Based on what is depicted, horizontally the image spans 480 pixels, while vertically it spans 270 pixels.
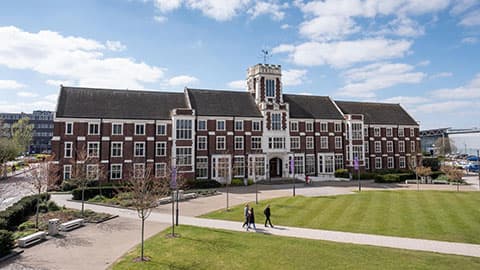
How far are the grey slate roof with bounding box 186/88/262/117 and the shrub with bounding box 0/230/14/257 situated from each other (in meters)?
29.8

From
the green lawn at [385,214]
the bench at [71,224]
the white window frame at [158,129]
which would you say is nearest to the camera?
the bench at [71,224]

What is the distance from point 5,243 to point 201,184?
2589 centimetres

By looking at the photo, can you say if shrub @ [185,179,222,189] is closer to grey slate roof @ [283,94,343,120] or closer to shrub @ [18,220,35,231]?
grey slate roof @ [283,94,343,120]

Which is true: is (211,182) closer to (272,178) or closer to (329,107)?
(272,178)

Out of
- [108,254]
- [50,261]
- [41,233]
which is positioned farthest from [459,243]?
[41,233]

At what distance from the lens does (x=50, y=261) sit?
13305 mm

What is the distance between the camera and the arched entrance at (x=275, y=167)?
155 feet

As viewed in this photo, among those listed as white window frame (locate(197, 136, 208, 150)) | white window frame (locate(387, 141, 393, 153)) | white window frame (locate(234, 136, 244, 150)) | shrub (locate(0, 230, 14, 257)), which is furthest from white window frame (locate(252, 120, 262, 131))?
shrub (locate(0, 230, 14, 257))

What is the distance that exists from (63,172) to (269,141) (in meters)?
28.4

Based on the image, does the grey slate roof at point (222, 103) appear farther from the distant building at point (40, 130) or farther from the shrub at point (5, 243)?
the distant building at point (40, 130)

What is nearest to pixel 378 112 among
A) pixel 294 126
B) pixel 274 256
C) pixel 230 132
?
pixel 294 126

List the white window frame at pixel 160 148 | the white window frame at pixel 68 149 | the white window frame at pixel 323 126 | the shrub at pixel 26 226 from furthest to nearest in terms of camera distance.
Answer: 1. the white window frame at pixel 323 126
2. the white window frame at pixel 160 148
3. the white window frame at pixel 68 149
4. the shrub at pixel 26 226

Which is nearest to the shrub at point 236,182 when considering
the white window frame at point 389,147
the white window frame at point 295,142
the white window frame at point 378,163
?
the white window frame at point 295,142

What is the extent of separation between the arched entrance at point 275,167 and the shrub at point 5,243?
121 ft
